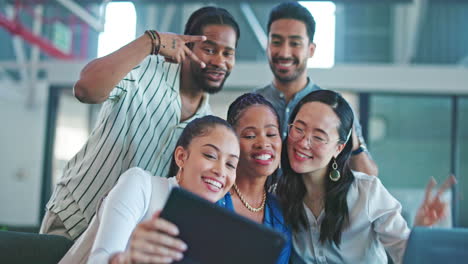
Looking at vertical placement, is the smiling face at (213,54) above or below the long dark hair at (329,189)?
above

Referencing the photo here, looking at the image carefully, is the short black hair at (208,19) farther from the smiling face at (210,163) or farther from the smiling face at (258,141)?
the smiling face at (210,163)

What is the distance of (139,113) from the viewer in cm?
203

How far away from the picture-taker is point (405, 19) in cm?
958

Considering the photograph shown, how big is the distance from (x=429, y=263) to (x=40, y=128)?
657 cm

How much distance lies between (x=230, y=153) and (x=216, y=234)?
0.60m

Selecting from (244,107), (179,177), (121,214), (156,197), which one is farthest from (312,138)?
(121,214)

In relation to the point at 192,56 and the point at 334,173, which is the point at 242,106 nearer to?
the point at 192,56

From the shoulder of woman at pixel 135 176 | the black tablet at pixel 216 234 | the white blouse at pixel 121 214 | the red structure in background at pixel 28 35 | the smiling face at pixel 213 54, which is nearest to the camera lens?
the black tablet at pixel 216 234

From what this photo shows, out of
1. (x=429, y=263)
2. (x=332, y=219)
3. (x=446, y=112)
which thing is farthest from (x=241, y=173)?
(x=446, y=112)

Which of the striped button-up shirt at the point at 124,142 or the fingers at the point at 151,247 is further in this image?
the striped button-up shirt at the point at 124,142

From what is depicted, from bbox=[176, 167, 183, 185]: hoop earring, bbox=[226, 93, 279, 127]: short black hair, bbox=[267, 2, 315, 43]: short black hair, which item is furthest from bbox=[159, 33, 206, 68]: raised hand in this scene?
bbox=[267, 2, 315, 43]: short black hair

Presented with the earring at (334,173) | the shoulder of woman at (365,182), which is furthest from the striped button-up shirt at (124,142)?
the shoulder of woman at (365,182)

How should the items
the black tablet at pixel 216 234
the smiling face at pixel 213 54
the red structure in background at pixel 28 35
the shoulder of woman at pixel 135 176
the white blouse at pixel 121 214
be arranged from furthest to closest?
the red structure in background at pixel 28 35 → the smiling face at pixel 213 54 → the shoulder of woman at pixel 135 176 → the white blouse at pixel 121 214 → the black tablet at pixel 216 234

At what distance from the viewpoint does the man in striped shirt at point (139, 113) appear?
1888mm
